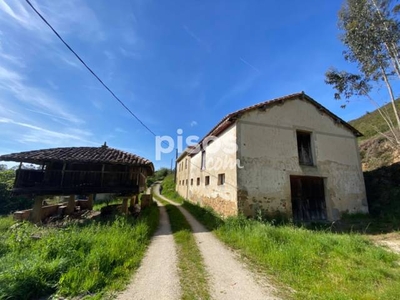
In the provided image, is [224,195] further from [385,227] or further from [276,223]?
[385,227]

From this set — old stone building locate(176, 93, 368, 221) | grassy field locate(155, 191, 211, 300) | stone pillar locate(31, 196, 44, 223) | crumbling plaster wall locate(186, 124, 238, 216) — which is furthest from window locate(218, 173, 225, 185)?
stone pillar locate(31, 196, 44, 223)

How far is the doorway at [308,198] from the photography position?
34.2 feet

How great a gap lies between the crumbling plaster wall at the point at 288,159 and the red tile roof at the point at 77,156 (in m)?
5.78

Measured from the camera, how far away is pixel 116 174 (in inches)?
432

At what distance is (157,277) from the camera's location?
13.6 ft

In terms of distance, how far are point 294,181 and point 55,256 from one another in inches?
419

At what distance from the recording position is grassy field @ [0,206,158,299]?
3.52m

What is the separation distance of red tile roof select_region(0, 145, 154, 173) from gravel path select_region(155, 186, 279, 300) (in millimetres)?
6508

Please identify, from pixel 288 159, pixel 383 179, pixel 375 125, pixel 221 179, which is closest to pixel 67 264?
pixel 221 179

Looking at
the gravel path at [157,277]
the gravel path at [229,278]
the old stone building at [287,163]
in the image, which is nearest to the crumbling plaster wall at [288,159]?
the old stone building at [287,163]

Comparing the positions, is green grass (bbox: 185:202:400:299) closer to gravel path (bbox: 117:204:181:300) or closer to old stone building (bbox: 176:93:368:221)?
gravel path (bbox: 117:204:181:300)

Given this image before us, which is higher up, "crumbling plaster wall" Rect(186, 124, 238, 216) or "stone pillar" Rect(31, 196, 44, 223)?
"crumbling plaster wall" Rect(186, 124, 238, 216)

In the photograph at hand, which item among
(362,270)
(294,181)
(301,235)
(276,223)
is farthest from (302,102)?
(362,270)

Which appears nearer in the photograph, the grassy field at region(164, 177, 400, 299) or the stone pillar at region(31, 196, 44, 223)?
the grassy field at region(164, 177, 400, 299)
